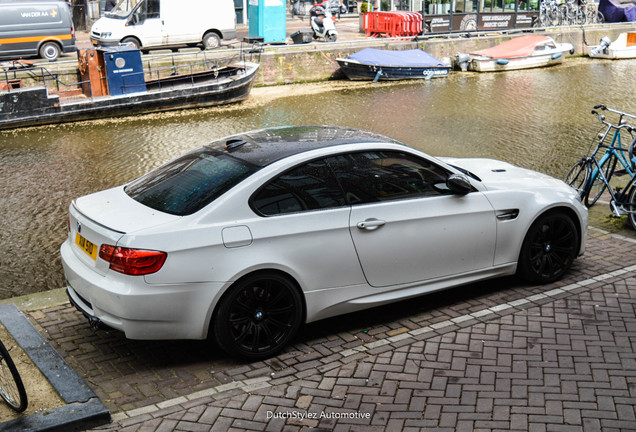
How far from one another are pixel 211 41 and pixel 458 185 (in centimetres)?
1994

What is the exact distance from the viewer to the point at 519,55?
25250 millimetres

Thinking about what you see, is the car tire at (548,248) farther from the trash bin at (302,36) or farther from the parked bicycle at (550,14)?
the parked bicycle at (550,14)

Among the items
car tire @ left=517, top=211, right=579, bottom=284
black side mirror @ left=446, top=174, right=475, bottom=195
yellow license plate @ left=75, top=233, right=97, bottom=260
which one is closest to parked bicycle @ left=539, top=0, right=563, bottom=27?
car tire @ left=517, top=211, right=579, bottom=284

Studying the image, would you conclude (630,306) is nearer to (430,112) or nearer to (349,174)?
(349,174)

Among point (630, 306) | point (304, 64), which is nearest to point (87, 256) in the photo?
point (630, 306)

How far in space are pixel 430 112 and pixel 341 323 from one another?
12388mm

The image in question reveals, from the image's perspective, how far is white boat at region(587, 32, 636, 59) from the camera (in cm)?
2756

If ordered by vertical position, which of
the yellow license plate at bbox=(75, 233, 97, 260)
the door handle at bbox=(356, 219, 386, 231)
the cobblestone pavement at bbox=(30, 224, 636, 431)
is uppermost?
the door handle at bbox=(356, 219, 386, 231)

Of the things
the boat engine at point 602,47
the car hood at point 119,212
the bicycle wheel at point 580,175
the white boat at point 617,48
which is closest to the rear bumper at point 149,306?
the car hood at point 119,212

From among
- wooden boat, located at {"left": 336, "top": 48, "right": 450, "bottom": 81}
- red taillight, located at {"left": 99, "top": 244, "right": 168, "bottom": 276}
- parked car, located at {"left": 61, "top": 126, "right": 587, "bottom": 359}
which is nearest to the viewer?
red taillight, located at {"left": 99, "top": 244, "right": 168, "bottom": 276}

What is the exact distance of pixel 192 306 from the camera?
4562 millimetres

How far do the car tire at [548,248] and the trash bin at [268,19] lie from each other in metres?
20.3

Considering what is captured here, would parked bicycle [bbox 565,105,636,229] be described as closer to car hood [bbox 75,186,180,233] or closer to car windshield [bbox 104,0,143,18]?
car hood [bbox 75,186,180,233]

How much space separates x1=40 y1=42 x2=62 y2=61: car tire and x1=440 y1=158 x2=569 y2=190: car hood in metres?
18.0
